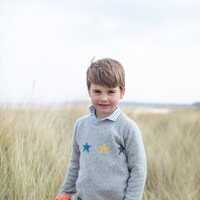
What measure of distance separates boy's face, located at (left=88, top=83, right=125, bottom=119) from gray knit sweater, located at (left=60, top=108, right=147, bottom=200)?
38 mm

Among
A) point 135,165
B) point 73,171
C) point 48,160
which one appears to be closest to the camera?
A: point 135,165

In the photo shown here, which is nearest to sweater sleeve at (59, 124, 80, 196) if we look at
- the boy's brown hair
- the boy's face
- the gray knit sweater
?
the gray knit sweater

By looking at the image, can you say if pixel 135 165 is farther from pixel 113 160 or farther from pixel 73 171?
pixel 73 171

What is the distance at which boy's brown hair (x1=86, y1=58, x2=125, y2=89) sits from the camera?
2223 millimetres

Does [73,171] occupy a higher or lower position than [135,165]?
lower

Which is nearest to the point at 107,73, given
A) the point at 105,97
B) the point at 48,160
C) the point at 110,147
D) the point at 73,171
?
the point at 105,97

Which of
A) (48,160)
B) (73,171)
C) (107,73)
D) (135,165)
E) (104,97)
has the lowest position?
(48,160)

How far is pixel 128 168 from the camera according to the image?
2.27 meters

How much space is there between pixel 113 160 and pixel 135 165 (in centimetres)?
11

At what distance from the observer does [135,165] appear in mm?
2217

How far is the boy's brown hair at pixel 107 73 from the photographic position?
2223 millimetres

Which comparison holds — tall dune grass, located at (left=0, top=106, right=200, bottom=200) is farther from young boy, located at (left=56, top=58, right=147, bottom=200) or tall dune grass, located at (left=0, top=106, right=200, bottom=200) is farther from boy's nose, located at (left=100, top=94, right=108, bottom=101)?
boy's nose, located at (left=100, top=94, right=108, bottom=101)

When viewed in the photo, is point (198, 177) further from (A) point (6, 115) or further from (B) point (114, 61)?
(B) point (114, 61)

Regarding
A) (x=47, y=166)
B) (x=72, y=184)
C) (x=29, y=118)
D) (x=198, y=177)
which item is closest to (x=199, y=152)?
(x=198, y=177)
